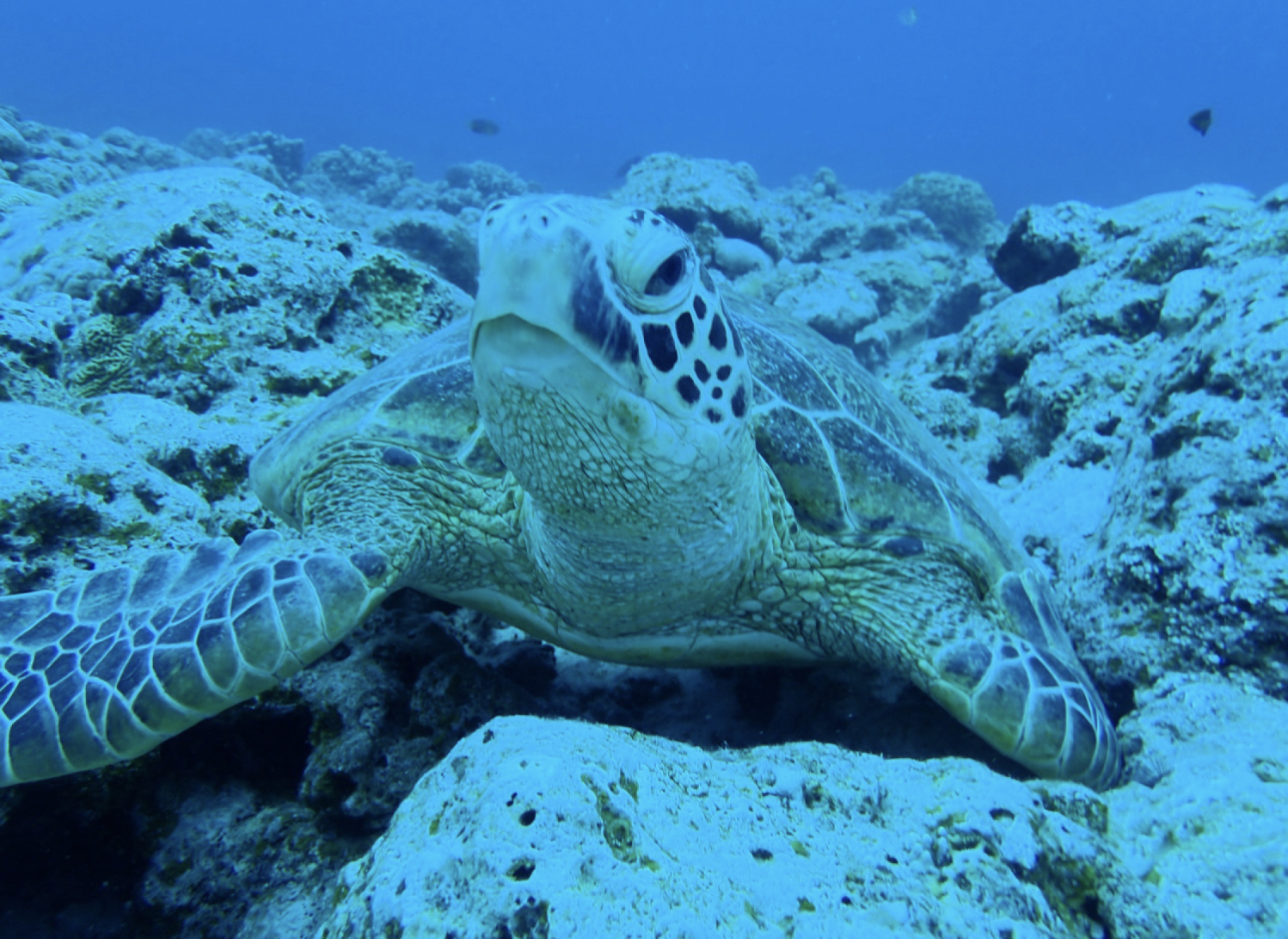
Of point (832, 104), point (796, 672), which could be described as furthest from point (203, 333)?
point (832, 104)

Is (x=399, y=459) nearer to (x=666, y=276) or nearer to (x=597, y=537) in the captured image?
(x=597, y=537)

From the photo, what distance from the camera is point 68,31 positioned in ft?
215

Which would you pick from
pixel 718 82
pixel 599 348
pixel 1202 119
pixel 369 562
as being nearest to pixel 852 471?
pixel 599 348

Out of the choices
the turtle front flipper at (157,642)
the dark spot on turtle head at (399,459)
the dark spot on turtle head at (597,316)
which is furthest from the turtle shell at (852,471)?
the turtle front flipper at (157,642)

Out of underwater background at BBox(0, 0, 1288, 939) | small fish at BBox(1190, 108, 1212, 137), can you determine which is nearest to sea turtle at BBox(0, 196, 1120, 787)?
underwater background at BBox(0, 0, 1288, 939)

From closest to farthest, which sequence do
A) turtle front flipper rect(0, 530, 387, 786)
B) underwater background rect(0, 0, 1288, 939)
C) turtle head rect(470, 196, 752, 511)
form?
underwater background rect(0, 0, 1288, 939)
turtle head rect(470, 196, 752, 511)
turtle front flipper rect(0, 530, 387, 786)

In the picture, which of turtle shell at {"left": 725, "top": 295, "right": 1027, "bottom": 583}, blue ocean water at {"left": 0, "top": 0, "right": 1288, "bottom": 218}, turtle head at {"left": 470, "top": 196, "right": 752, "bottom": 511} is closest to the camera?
turtle head at {"left": 470, "top": 196, "right": 752, "bottom": 511}

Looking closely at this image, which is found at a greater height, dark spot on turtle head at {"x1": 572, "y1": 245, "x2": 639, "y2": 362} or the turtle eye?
the turtle eye

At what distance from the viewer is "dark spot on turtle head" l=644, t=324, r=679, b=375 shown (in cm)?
103

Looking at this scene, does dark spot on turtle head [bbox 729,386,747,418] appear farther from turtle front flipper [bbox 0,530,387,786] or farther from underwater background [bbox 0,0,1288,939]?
turtle front flipper [bbox 0,530,387,786]

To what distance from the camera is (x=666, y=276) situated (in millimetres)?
1033

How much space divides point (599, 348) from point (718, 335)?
294 millimetres

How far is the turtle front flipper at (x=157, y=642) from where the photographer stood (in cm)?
121

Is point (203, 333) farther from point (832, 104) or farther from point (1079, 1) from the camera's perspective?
point (1079, 1)
